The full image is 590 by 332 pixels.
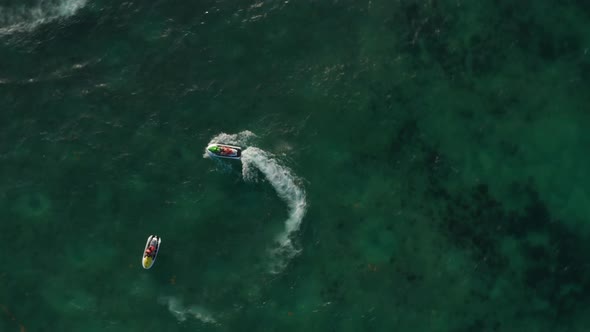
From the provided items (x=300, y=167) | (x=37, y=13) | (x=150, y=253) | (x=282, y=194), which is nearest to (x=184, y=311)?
(x=150, y=253)

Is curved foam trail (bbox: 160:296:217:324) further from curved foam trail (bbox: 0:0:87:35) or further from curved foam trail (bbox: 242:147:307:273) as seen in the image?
curved foam trail (bbox: 0:0:87:35)

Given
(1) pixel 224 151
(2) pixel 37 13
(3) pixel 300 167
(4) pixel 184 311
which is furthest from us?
(2) pixel 37 13

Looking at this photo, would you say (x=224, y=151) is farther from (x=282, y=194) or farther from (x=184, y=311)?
(x=184, y=311)

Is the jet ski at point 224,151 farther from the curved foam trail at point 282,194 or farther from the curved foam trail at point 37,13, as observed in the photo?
the curved foam trail at point 37,13

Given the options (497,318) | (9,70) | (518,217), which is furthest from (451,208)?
(9,70)

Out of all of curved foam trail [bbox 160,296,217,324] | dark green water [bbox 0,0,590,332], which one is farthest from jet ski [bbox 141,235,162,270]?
curved foam trail [bbox 160,296,217,324]

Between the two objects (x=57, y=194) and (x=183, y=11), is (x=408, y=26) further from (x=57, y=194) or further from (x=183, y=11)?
(x=57, y=194)
